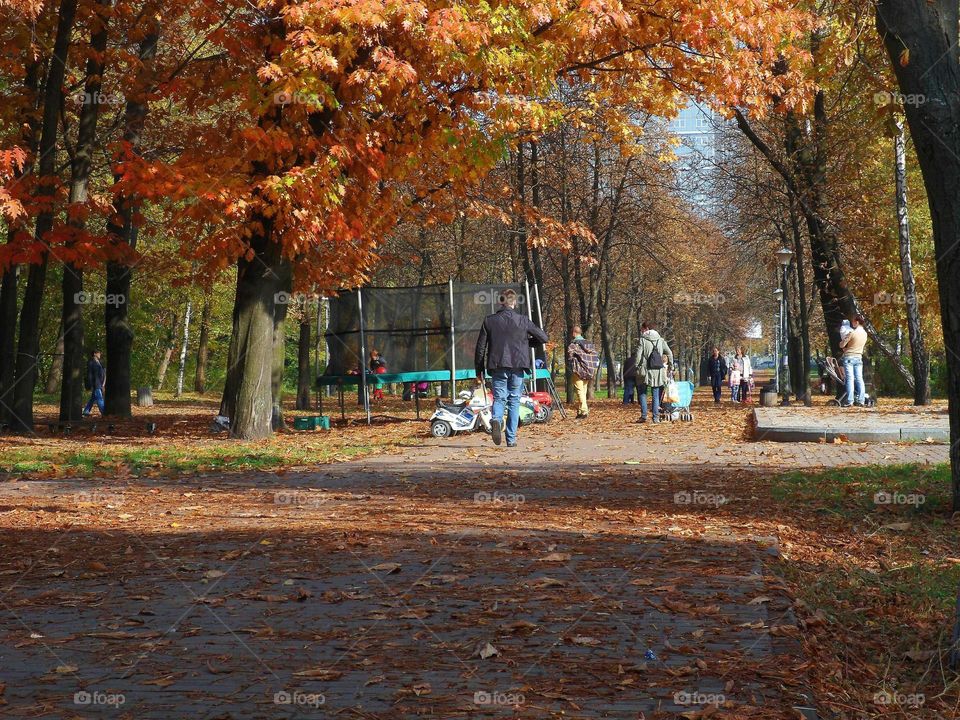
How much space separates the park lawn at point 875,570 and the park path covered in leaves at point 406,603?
14 centimetres

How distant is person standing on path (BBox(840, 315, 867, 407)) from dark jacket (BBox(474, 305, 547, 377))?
1332 cm

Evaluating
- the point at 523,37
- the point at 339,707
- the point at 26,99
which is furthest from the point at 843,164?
the point at 339,707

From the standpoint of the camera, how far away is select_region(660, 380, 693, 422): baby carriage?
2412 centimetres

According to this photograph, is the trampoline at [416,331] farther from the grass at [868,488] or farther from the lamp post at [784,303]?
the lamp post at [784,303]

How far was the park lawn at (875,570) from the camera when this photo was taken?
199 inches

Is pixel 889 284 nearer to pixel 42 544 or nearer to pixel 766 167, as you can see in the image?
pixel 766 167

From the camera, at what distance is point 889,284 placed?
118ft

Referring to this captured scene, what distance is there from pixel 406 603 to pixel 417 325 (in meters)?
16.9

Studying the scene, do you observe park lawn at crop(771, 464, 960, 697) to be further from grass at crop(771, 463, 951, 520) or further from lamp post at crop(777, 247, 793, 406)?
lamp post at crop(777, 247, 793, 406)

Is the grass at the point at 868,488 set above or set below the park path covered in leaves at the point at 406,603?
above

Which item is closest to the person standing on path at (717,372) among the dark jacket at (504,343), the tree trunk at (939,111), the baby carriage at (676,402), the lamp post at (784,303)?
the lamp post at (784,303)

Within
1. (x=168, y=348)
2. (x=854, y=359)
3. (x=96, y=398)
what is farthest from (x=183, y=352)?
(x=854, y=359)

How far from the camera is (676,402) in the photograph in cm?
2439

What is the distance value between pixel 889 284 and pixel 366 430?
20981 millimetres
